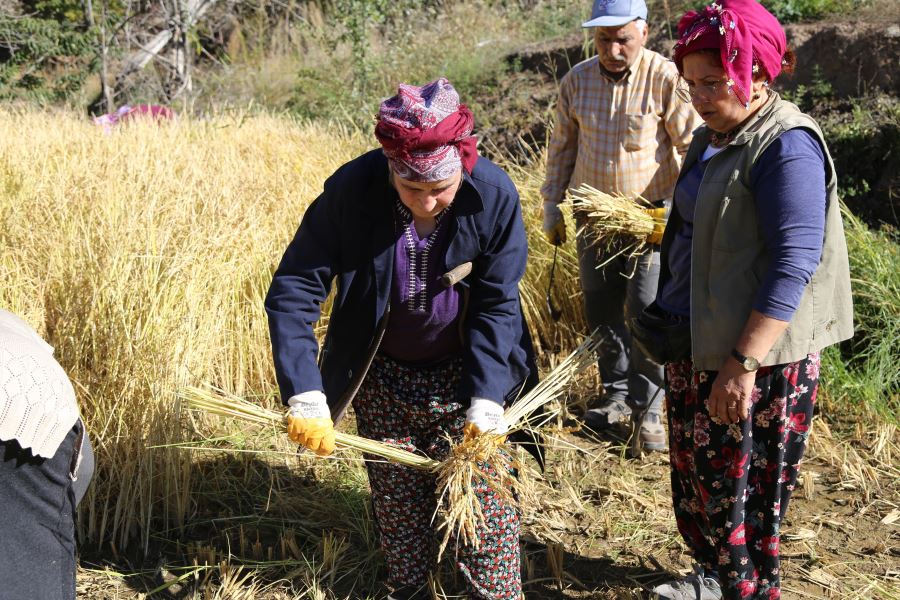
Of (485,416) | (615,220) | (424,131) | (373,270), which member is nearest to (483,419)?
(485,416)

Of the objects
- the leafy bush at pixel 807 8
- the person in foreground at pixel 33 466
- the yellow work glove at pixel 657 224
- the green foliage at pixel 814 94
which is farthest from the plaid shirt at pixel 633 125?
the leafy bush at pixel 807 8

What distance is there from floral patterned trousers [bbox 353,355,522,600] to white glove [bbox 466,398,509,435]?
15cm

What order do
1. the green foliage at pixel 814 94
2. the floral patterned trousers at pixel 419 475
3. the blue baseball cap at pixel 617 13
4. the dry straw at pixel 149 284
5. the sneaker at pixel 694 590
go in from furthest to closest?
1. the green foliage at pixel 814 94
2. the blue baseball cap at pixel 617 13
3. the dry straw at pixel 149 284
4. the sneaker at pixel 694 590
5. the floral patterned trousers at pixel 419 475

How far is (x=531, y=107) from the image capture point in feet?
22.6

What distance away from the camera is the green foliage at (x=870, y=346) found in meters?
3.49

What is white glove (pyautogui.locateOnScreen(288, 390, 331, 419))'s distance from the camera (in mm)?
2043

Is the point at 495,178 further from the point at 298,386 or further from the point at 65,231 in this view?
the point at 65,231

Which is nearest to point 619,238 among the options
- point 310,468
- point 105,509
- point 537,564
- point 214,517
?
point 537,564

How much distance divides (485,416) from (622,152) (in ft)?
4.99

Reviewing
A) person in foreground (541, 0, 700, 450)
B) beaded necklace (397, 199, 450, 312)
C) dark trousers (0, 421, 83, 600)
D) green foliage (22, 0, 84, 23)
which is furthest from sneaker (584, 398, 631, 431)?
green foliage (22, 0, 84, 23)

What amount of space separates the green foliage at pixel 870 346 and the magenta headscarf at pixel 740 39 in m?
1.97

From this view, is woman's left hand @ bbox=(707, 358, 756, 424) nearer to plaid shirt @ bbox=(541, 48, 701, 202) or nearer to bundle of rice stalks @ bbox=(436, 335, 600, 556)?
bundle of rice stalks @ bbox=(436, 335, 600, 556)

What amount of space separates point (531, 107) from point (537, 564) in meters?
4.72

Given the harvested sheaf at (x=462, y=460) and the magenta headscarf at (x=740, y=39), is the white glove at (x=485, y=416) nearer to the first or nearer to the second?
the harvested sheaf at (x=462, y=460)
